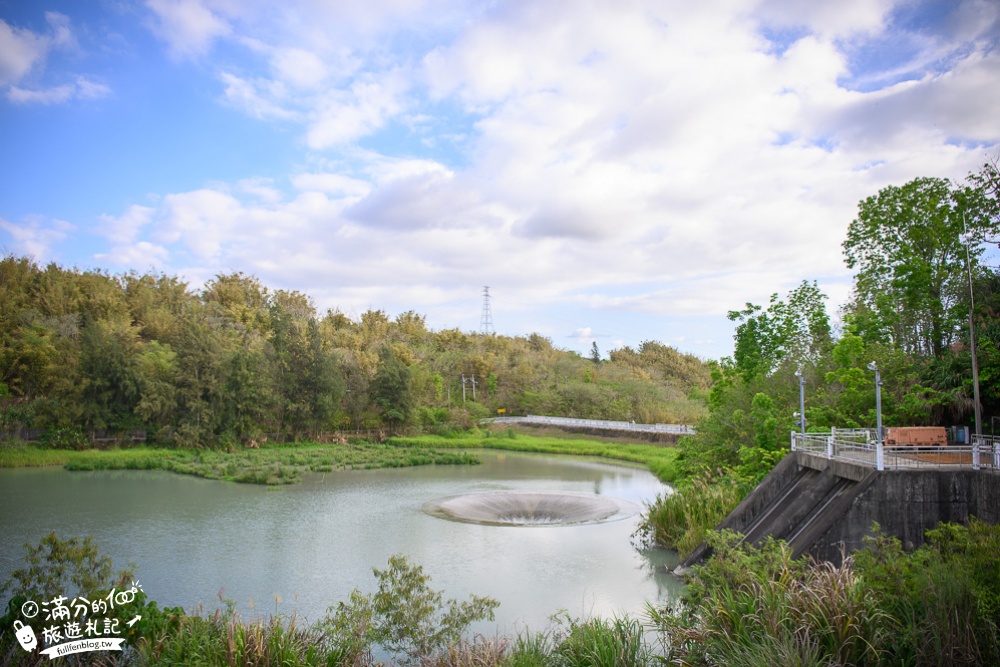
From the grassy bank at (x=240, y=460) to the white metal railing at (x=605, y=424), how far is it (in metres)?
12.3

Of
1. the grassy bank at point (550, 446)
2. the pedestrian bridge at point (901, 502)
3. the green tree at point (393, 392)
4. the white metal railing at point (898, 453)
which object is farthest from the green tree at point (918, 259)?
the green tree at point (393, 392)

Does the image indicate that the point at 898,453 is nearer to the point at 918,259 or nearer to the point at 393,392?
the point at 918,259

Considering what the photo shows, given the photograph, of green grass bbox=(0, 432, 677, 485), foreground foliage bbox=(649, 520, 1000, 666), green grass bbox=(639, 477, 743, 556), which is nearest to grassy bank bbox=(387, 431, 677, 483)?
green grass bbox=(0, 432, 677, 485)

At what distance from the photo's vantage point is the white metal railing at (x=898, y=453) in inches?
497

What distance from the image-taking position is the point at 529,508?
982 inches

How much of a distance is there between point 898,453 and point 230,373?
37610mm

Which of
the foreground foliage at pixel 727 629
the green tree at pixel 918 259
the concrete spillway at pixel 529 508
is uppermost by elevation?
the green tree at pixel 918 259

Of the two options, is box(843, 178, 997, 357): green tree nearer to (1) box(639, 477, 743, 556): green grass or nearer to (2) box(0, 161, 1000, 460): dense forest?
(2) box(0, 161, 1000, 460): dense forest

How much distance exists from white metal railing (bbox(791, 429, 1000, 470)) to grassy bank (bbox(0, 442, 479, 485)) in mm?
21790

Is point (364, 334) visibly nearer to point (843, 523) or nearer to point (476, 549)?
point (476, 549)

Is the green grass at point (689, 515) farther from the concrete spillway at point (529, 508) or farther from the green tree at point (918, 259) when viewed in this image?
the green tree at point (918, 259)

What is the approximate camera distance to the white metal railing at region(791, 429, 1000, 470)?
41.4 ft

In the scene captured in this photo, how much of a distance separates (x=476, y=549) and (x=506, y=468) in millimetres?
18364

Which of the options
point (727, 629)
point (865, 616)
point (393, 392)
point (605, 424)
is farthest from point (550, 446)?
point (865, 616)
